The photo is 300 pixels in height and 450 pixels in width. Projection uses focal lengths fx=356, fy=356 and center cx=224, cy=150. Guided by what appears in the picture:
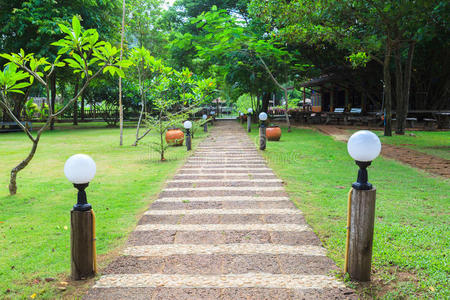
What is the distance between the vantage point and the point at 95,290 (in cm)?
249

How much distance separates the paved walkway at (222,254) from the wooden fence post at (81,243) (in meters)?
0.15

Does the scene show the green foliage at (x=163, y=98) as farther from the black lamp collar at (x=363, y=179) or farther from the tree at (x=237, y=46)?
the black lamp collar at (x=363, y=179)

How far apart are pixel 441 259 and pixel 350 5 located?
943cm

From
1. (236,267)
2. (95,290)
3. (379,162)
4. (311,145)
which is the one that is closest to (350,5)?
(311,145)

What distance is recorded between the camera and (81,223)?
101 inches

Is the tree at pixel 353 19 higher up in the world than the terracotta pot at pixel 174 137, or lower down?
higher up

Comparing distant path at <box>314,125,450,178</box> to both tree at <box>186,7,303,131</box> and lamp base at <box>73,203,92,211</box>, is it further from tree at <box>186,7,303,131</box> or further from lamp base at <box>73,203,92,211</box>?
tree at <box>186,7,303,131</box>

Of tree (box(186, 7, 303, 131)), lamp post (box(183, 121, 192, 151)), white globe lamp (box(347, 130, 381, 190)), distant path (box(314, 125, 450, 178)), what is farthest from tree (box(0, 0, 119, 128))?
white globe lamp (box(347, 130, 381, 190))

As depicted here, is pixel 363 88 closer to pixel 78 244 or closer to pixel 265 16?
pixel 265 16

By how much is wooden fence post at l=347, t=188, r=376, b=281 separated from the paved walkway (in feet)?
0.62

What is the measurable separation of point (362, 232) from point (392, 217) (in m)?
1.66

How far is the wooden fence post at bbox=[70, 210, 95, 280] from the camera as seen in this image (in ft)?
8.43

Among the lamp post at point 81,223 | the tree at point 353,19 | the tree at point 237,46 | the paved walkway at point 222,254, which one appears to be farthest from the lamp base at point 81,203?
the tree at point 237,46

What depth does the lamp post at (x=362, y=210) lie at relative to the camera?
252 centimetres
